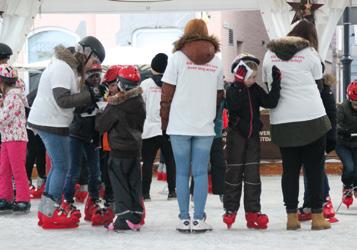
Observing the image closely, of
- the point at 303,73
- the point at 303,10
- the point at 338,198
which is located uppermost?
the point at 303,10

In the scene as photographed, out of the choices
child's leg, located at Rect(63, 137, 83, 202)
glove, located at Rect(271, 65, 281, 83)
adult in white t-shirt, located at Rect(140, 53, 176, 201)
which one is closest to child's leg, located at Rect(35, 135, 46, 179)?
adult in white t-shirt, located at Rect(140, 53, 176, 201)

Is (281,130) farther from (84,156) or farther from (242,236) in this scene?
(84,156)

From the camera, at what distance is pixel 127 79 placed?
6238 mm

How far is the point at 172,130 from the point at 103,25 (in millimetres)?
13334

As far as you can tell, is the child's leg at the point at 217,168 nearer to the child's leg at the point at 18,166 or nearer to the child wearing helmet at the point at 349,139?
the child wearing helmet at the point at 349,139

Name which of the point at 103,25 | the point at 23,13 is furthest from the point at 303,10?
the point at 103,25

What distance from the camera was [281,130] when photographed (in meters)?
6.11

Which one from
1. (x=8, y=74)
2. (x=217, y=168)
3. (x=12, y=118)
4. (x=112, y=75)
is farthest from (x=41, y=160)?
(x=112, y=75)

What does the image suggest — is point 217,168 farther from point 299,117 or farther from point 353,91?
point 299,117

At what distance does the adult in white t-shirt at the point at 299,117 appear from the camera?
19.8 feet

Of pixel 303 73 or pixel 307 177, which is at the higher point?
pixel 303 73

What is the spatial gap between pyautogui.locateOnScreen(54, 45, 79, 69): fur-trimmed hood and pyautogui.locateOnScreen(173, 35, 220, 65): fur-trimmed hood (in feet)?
3.09

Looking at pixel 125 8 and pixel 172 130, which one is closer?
pixel 172 130

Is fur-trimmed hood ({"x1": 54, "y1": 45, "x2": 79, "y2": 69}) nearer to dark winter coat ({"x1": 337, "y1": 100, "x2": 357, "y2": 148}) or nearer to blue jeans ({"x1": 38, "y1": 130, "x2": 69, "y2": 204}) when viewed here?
blue jeans ({"x1": 38, "y1": 130, "x2": 69, "y2": 204})
